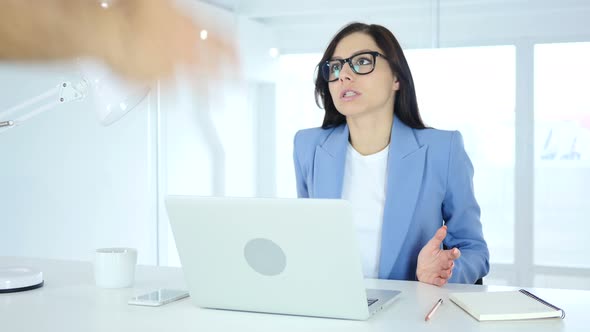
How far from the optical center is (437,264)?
1.86 meters

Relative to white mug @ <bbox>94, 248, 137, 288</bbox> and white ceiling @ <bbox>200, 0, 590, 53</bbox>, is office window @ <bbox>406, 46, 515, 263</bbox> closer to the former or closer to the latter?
white ceiling @ <bbox>200, 0, 590, 53</bbox>

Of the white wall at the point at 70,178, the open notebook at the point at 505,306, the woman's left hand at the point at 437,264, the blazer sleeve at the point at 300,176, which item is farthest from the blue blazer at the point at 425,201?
the white wall at the point at 70,178

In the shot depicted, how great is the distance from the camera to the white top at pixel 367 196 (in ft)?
7.60

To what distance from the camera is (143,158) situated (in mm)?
4363

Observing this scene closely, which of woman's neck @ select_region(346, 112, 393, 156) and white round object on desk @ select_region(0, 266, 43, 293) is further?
woman's neck @ select_region(346, 112, 393, 156)

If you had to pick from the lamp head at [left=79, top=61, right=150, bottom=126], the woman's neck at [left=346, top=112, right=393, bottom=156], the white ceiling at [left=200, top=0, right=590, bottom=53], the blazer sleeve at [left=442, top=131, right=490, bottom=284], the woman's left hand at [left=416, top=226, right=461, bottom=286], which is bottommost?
the woman's left hand at [left=416, top=226, right=461, bottom=286]

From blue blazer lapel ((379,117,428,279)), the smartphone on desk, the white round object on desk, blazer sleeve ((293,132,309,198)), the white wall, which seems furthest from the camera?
the white wall

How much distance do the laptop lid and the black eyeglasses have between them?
1.05 meters

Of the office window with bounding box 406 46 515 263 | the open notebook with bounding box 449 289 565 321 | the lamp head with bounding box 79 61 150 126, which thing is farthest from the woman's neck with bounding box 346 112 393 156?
the office window with bounding box 406 46 515 263

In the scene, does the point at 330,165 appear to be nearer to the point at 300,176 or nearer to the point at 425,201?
the point at 300,176

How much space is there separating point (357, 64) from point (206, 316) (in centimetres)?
118

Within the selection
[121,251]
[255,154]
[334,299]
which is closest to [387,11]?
[255,154]

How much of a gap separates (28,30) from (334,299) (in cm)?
272

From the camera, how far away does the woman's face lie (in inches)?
94.2
